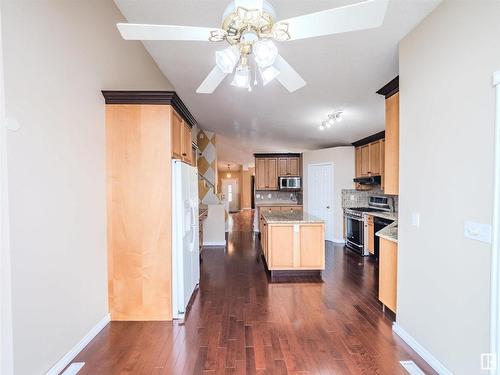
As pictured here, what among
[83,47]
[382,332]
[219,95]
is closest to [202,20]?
[83,47]

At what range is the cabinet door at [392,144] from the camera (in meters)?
2.52

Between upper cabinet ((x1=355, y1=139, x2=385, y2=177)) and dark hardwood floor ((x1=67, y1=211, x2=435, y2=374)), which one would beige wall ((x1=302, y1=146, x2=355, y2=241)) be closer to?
upper cabinet ((x1=355, y1=139, x2=385, y2=177))

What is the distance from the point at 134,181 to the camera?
2.52 meters

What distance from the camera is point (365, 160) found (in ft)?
18.0

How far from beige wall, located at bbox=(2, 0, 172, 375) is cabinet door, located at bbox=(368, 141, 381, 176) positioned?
4.80 m

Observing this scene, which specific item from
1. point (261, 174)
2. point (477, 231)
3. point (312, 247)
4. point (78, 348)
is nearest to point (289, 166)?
point (261, 174)

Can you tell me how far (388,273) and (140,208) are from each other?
2.74 metres

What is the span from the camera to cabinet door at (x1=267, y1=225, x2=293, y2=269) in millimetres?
3820

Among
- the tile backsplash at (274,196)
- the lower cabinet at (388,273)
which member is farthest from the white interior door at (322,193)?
the lower cabinet at (388,273)

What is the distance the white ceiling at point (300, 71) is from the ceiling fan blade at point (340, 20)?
768mm

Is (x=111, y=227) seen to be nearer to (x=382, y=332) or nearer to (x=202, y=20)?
(x=202, y=20)

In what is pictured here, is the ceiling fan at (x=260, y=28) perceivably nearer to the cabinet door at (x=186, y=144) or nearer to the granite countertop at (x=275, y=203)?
the cabinet door at (x=186, y=144)

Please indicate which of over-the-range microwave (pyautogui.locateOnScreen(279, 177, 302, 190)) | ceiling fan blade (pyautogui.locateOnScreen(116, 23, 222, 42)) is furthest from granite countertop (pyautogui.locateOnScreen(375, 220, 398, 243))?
over-the-range microwave (pyautogui.locateOnScreen(279, 177, 302, 190))

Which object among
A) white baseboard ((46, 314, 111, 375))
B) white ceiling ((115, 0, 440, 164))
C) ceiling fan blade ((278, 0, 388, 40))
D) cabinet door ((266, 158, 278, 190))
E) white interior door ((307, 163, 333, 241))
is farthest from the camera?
cabinet door ((266, 158, 278, 190))
